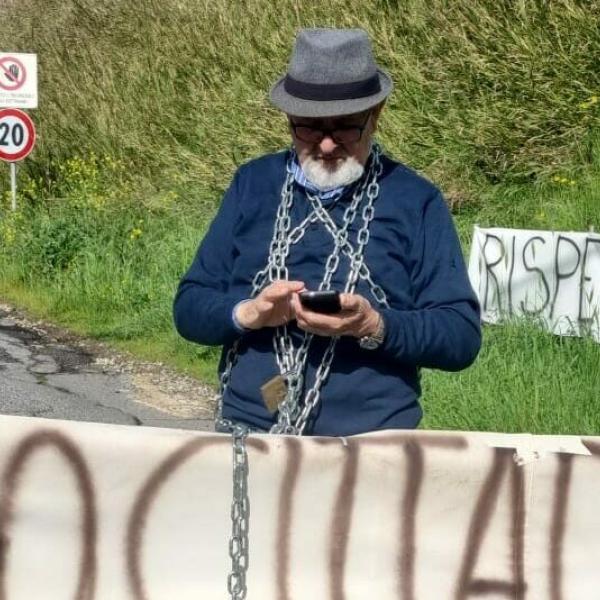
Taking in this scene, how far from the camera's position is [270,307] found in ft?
9.12

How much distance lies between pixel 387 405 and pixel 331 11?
12.9 meters

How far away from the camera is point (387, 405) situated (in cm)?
294

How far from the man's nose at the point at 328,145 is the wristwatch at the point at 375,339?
40 cm

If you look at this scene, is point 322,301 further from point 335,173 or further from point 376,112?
point 376,112

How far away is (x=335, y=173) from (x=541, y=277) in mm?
4868

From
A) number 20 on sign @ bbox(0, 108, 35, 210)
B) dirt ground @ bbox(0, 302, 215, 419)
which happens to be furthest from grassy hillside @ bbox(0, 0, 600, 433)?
number 20 on sign @ bbox(0, 108, 35, 210)

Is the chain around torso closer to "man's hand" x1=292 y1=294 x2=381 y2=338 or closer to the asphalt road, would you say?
"man's hand" x1=292 y1=294 x2=381 y2=338

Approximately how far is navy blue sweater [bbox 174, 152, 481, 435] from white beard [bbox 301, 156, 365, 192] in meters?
0.05

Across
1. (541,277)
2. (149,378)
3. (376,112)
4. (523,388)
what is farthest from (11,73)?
(376,112)

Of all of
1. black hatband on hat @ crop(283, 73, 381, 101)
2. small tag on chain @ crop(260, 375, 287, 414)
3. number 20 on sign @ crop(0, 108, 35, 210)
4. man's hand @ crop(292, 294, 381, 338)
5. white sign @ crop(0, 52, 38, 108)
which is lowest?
small tag on chain @ crop(260, 375, 287, 414)

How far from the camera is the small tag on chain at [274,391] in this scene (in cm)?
287

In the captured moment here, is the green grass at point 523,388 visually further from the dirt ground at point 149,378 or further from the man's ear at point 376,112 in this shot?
the man's ear at point 376,112

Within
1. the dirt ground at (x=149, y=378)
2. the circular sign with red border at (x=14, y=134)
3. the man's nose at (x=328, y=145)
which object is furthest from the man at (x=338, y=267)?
the circular sign with red border at (x=14, y=134)

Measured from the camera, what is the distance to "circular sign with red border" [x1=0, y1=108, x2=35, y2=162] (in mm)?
15883
